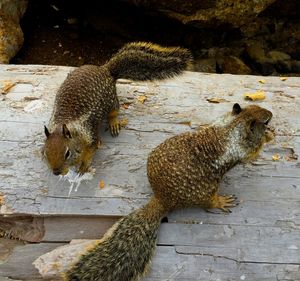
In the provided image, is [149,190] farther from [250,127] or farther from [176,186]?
[250,127]

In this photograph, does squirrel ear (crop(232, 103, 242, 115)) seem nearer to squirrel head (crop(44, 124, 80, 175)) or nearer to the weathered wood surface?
the weathered wood surface

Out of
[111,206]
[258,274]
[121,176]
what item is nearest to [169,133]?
[121,176]

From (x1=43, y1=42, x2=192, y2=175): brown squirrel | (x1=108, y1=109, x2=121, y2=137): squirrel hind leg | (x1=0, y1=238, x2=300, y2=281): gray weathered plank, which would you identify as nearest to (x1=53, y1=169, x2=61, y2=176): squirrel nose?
(x1=43, y1=42, x2=192, y2=175): brown squirrel

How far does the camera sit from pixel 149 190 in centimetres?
242

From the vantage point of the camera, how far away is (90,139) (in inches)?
98.6

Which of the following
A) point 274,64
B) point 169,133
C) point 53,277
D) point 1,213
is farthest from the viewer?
point 274,64

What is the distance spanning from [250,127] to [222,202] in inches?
15.2

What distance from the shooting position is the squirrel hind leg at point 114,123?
8.79 ft

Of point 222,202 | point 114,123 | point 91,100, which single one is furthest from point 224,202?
point 91,100

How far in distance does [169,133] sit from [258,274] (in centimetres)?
91

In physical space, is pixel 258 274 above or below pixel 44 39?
above

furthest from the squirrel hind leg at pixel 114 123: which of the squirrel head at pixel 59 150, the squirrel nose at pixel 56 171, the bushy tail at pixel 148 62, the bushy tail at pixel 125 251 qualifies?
the bushy tail at pixel 125 251

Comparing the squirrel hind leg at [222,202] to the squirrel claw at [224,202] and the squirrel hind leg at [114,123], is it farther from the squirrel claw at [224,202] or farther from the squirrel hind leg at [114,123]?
the squirrel hind leg at [114,123]

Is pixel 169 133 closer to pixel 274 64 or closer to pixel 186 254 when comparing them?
pixel 186 254
